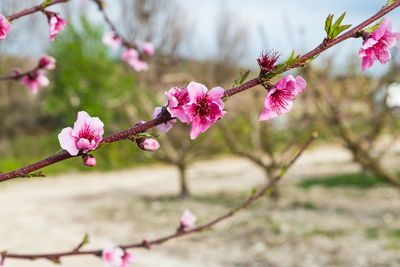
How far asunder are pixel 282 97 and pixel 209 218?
5549mm

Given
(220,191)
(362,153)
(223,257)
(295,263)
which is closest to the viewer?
(295,263)

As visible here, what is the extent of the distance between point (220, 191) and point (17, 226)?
4275 millimetres

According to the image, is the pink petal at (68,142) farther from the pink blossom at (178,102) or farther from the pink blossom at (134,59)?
the pink blossom at (134,59)

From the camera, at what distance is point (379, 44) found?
2.83 ft

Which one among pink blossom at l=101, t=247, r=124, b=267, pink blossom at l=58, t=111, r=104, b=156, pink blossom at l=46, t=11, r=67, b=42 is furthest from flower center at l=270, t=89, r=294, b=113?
pink blossom at l=101, t=247, r=124, b=267

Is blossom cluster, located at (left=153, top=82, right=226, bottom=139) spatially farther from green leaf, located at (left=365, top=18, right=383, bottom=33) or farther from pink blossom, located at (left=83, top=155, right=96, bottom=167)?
green leaf, located at (left=365, top=18, right=383, bottom=33)

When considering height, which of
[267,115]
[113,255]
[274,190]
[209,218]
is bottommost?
[267,115]

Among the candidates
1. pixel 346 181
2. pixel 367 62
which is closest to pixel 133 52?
pixel 367 62

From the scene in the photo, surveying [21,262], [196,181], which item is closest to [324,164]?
[196,181]

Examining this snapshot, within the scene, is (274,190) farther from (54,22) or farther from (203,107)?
(203,107)

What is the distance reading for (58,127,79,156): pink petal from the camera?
2.62ft

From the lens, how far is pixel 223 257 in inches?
173

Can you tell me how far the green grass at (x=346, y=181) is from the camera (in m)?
8.38

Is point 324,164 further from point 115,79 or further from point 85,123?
point 85,123
